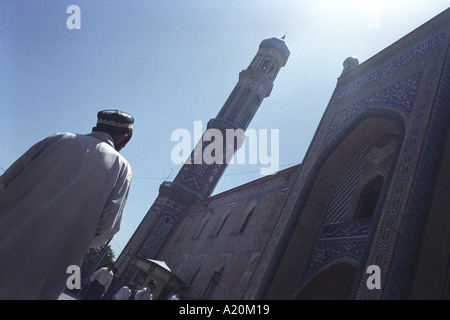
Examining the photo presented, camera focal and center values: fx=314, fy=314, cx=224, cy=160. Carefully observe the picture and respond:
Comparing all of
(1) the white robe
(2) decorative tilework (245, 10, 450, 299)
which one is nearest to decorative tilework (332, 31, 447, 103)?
(2) decorative tilework (245, 10, 450, 299)

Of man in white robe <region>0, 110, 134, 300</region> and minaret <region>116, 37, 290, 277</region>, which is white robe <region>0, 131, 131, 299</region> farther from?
minaret <region>116, 37, 290, 277</region>

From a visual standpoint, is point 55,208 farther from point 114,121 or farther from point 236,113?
point 236,113

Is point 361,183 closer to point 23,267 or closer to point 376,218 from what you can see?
point 376,218

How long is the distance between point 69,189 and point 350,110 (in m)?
7.07

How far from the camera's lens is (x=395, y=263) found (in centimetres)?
380

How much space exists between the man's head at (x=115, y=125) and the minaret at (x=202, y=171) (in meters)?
15.6

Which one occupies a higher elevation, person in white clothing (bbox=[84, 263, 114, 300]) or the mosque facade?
the mosque facade

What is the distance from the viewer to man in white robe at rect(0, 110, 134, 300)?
49.5 inches

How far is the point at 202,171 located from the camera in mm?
18312

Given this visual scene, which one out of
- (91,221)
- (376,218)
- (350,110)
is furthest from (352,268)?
(91,221)

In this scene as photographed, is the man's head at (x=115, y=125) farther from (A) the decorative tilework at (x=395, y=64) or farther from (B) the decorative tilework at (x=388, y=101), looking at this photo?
(A) the decorative tilework at (x=395, y=64)

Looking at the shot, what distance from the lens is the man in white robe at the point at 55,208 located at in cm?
126

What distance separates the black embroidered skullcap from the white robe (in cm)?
16

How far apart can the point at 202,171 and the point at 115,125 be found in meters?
16.5
